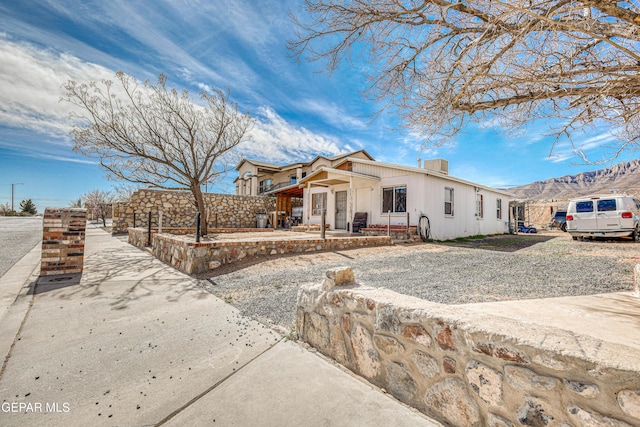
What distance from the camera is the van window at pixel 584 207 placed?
9806 mm

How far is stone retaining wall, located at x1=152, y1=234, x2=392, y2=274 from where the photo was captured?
5664 millimetres

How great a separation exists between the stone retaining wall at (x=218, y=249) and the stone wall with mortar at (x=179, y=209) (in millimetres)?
8495

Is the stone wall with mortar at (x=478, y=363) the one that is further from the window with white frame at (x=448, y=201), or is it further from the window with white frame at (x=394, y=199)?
the window with white frame at (x=448, y=201)

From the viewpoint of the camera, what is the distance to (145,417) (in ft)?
5.46

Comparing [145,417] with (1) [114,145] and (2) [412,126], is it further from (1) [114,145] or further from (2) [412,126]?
(1) [114,145]

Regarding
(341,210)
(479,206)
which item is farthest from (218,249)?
(479,206)

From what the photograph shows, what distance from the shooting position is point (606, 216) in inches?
373

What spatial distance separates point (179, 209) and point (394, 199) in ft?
38.9

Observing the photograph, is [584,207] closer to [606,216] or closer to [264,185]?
[606,216]

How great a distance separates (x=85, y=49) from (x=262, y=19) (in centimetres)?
623

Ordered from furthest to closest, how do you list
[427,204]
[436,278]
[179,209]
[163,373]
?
[179,209] < [427,204] < [436,278] < [163,373]

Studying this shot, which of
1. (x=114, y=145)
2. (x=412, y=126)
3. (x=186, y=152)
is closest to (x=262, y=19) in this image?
(x=412, y=126)

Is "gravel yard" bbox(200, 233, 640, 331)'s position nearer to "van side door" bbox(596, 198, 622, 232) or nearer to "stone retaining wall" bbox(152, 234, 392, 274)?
"stone retaining wall" bbox(152, 234, 392, 274)

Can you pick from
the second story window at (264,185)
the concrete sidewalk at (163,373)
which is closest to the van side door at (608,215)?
the concrete sidewalk at (163,373)
